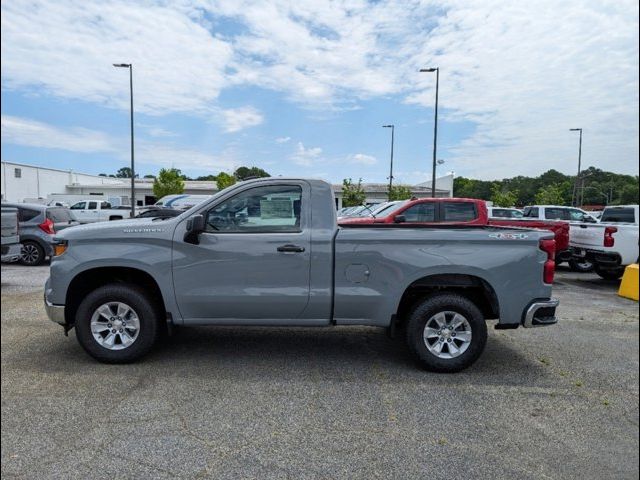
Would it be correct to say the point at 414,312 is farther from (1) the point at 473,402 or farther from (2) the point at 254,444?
(2) the point at 254,444

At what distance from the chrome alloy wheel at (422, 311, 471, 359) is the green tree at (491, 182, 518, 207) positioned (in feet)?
108

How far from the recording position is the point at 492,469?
2857 millimetres

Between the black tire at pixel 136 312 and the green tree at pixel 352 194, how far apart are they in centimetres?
3411

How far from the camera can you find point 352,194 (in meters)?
40.5

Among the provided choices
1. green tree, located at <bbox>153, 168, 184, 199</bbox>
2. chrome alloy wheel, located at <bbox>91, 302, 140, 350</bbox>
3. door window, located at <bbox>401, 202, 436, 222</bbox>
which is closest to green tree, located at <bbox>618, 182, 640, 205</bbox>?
chrome alloy wheel, located at <bbox>91, 302, 140, 350</bbox>

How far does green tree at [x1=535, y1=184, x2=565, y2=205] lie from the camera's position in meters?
24.6

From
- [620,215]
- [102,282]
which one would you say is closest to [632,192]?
[102,282]

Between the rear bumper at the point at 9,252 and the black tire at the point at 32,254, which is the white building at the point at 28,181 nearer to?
the rear bumper at the point at 9,252

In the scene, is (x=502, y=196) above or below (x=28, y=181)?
A: above

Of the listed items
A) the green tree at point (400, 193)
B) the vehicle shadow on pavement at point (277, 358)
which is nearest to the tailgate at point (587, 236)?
the vehicle shadow on pavement at point (277, 358)

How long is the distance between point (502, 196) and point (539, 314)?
112ft

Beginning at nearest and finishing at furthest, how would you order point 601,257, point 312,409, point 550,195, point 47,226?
point 312,409
point 601,257
point 47,226
point 550,195

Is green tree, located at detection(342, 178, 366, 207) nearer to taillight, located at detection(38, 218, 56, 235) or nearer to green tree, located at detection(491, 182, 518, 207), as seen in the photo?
green tree, located at detection(491, 182, 518, 207)

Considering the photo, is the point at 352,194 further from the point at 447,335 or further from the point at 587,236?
the point at 447,335
